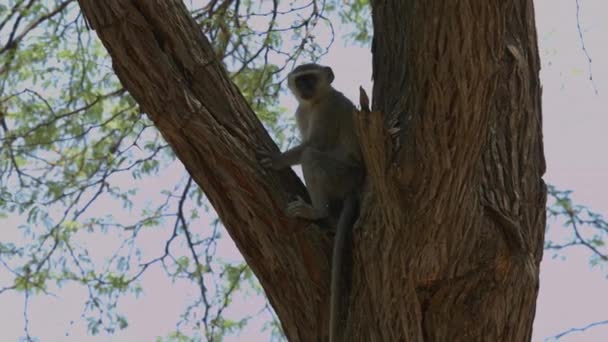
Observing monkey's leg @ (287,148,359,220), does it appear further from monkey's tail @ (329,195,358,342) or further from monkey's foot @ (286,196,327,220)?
monkey's tail @ (329,195,358,342)

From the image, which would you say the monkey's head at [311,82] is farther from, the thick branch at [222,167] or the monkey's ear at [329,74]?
the thick branch at [222,167]

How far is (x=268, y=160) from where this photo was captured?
4520 millimetres

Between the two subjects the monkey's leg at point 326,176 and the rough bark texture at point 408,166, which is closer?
the rough bark texture at point 408,166

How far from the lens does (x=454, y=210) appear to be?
3.90m

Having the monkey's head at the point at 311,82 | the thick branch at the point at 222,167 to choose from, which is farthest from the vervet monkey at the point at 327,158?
the thick branch at the point at 222,167

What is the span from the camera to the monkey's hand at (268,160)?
4484 millimetres

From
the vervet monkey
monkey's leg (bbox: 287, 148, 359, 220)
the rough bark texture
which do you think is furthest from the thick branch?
monkey's leg (bbox: 287, 148, 359, 220)

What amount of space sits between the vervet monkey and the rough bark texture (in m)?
0.08

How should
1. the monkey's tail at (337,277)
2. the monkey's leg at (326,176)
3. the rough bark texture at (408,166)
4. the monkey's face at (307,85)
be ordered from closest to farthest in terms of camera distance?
the rough bark texture at (408,166), the monkey's tail at (337,277), the monkey's leg at (326,176), the monkey's face at (307,85)

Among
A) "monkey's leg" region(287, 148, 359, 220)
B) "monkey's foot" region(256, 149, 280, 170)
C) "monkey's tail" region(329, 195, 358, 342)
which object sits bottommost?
"monkey's tail" region(329, 195, 358, 342)

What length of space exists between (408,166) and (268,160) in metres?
0.83

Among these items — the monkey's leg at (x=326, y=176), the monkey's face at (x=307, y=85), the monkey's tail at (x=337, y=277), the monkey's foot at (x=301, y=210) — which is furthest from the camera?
the monkey's face at (x=307, y=85)

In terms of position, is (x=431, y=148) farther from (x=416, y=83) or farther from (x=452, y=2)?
(x=452, y=2)

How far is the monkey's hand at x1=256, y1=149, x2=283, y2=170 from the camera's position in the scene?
4.48m
